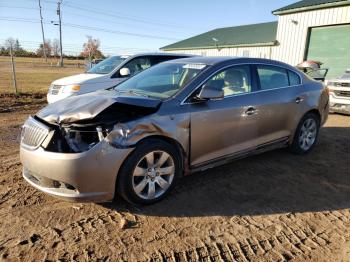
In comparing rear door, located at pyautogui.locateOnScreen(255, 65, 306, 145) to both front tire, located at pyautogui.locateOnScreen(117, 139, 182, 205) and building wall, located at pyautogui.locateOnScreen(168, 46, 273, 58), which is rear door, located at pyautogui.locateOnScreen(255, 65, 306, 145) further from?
building wall, located at pyautogui.locateOnScreen(168, 46, 273, 58)

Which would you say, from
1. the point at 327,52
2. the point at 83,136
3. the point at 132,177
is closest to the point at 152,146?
the point at 132,177

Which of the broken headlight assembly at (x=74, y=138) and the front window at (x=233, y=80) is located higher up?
the front window at (x=233, y=80)

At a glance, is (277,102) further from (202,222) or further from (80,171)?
(80,171)

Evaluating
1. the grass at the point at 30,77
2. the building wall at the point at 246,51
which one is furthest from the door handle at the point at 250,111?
the building wall at the point at 246,51

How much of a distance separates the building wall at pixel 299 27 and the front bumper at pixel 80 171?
15903 mm

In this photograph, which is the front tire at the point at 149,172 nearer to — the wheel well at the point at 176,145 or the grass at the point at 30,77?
the wheel well at the point at 176,145

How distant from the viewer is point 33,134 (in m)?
3.55

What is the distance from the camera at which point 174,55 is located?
944 centimetres

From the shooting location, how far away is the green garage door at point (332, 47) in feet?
51.5

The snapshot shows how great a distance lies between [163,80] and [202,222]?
2.01m

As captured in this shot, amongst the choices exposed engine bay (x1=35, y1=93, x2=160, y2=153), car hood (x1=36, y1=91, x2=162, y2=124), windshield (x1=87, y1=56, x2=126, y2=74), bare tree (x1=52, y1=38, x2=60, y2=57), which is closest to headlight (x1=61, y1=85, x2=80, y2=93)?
windshield (x1=87, y1=56, x2=126, y2=74)

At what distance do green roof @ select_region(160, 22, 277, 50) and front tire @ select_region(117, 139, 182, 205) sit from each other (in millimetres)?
18381

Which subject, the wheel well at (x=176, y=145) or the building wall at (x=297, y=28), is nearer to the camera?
the wheel well at (x=176, y=145)

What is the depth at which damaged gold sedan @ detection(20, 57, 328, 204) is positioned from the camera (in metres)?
3.29
